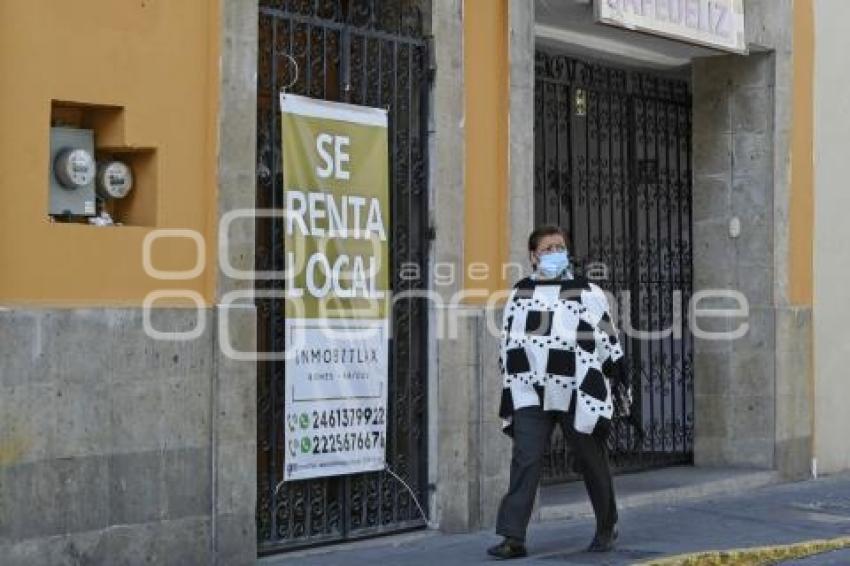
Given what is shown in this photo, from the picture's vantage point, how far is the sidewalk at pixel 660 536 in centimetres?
861

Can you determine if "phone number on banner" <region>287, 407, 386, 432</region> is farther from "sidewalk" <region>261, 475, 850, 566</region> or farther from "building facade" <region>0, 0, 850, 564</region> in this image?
"sidewalk" <region>261, 475, 850, 566</region>

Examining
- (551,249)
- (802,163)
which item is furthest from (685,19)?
(551,249)

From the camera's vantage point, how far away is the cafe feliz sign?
438 inches

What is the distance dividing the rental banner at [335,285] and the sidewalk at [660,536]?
55 centimetres

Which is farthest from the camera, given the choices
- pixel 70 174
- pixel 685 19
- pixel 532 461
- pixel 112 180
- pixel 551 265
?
pixel 685 19

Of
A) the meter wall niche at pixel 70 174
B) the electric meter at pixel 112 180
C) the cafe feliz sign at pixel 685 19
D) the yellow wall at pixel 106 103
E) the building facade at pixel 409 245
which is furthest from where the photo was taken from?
the cafe feliz sign at pixel 685 19

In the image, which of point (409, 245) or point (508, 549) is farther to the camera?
point (409, 245)

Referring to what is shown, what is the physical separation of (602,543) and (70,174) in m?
3.80

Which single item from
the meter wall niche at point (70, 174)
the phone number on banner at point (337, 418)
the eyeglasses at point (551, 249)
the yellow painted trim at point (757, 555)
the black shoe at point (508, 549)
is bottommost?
the yellow painted trim at point (757, 555)

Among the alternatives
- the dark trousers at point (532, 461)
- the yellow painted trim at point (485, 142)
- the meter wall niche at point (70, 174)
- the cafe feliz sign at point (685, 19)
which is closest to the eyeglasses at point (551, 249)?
the dark trousers at point (532, 461)

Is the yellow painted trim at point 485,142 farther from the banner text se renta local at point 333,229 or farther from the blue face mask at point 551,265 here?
the blue face mask at point 551,265

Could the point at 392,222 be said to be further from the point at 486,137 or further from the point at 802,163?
the point at 802,163

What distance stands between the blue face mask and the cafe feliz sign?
10.1 ft

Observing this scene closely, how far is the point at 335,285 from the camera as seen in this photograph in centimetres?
895
